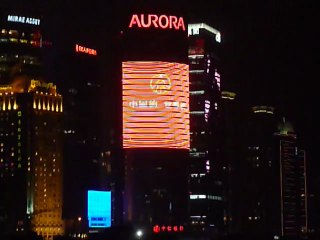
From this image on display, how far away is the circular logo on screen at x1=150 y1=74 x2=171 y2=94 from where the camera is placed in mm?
109812

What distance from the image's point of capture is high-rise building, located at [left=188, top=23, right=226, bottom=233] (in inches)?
6914

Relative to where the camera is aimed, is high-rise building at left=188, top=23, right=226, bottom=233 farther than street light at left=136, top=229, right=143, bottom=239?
Yes

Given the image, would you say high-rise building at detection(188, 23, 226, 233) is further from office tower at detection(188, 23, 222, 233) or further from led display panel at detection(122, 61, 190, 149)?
led display panel at detection(122, 61, 190, 149)

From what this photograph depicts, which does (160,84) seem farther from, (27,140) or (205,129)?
(205,129)

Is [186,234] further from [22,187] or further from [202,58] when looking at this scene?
[202,58]

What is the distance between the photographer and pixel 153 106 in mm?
109562

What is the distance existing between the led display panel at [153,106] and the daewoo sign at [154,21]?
5.93 m

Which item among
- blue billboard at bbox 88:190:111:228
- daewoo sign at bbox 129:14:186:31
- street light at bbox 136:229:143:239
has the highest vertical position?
daewoo sign at bbox 129:14:186:31

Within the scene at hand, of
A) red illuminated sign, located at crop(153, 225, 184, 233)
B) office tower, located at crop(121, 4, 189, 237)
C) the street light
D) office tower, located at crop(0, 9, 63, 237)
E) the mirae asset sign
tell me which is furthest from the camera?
the mirae asset sign

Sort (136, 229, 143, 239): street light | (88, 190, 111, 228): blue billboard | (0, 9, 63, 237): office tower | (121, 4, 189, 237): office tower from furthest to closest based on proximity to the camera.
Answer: (0, 9, 63, 237): office tower, (88, 190, 111, 228): blue billboard, (121, 4, 189, 237): office tower, (136, 229, 143, 239): street light

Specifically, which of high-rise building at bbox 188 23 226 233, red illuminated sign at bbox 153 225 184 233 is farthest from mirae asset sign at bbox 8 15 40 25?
red illuminated sign at bbox 153 225 184 233

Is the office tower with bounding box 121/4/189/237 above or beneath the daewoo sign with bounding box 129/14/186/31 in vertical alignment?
beneath

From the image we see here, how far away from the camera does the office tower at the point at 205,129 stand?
17562 centimetres

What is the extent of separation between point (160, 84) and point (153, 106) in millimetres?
2843
